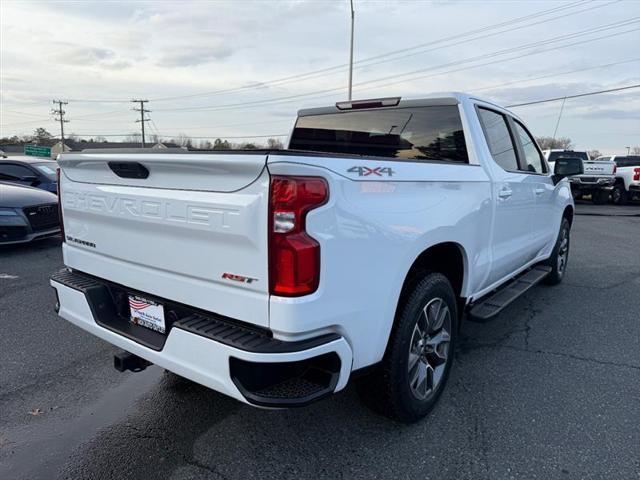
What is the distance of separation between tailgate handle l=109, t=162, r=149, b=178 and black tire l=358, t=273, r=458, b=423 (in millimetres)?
1545

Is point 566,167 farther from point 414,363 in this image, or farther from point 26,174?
point 26,174

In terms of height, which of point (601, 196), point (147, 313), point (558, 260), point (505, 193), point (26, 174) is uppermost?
point (505, 193)

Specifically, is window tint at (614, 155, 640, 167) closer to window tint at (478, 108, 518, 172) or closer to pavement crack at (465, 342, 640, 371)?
window tint at (478, 108, 518, 172)

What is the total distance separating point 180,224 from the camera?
226 centimetres

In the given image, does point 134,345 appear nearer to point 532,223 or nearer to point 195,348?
point 195,348

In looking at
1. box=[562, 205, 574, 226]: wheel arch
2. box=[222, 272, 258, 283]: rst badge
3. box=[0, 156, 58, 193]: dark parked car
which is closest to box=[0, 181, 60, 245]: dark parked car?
box=[0, 156, 58, 193]: dark parked car

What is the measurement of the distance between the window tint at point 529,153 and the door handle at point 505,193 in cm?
81

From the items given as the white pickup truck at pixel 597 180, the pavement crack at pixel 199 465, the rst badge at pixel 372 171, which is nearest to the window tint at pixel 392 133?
the rst badge at pixel 372 171

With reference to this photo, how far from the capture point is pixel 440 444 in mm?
2699

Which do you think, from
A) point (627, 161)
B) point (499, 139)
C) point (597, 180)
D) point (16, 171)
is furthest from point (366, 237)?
point (627, 161)

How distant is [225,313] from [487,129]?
2.68m

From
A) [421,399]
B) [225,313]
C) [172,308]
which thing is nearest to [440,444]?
[421,399]

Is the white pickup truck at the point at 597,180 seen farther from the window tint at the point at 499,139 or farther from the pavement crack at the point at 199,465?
the pavement crack at the point at 199,465

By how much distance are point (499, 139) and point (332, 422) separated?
2666 millimetres
